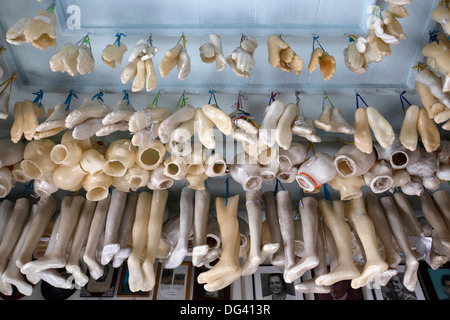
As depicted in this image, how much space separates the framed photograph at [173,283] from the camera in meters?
2.38

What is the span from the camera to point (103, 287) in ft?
7.86

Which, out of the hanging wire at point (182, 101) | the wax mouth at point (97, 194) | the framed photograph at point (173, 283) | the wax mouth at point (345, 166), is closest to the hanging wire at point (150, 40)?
the hanging wire at point (182, 101)

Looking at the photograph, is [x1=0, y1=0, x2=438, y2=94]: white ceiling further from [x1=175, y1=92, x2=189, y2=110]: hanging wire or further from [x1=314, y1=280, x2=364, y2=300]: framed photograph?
[x1=314, y1=280, x2=364, y2=300]: framed photograph

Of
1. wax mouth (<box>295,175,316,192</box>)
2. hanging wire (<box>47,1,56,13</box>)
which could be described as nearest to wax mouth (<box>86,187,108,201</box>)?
hanging wire (<box>47,1,56,13</box>)

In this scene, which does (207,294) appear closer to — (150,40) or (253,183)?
(253,183)

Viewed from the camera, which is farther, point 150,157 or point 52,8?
point 150,157

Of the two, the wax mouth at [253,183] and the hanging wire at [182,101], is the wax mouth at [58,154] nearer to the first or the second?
the hanging wire at [182,101]

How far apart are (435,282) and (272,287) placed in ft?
3.29

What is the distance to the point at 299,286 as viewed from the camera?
1.76 m

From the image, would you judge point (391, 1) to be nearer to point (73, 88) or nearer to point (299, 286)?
point (299, 286)

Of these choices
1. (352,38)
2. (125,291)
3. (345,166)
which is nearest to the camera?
(352,38)

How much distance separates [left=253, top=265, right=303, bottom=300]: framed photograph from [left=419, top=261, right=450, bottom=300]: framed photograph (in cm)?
77

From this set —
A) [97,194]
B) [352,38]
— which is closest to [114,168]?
[97,194]

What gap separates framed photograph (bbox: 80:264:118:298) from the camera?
2.37 m
